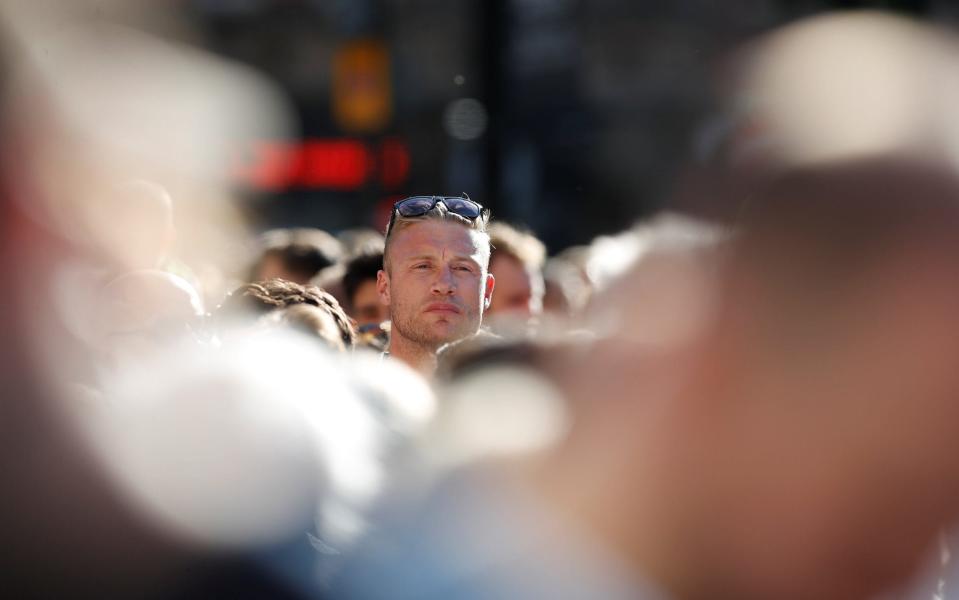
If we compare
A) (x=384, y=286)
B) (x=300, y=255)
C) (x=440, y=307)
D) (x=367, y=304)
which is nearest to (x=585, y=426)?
(x=440, y=307)

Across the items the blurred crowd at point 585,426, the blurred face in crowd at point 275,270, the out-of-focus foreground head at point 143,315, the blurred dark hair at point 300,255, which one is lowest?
the blurred crowd at point 585,426

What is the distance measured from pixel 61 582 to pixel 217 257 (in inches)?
253

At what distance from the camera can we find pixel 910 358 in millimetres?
1664

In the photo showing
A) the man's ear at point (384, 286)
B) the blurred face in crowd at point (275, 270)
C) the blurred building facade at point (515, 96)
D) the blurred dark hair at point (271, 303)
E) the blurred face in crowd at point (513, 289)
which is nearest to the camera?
the blurred dark hair at point (271, 303)

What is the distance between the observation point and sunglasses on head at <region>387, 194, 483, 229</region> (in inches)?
159

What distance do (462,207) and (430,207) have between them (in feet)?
0.43

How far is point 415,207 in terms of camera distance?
13.2ft

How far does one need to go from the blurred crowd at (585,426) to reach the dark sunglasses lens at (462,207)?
2.15 m

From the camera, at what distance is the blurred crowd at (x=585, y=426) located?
166 centimetres

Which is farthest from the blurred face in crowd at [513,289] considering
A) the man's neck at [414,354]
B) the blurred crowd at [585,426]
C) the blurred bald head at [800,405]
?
→ the blurred bald head at [800,405]

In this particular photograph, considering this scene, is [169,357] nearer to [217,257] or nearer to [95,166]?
[95,166]

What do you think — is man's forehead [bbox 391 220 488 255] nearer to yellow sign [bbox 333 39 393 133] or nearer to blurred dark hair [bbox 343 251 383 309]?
blurred dark hair [bbox 343 251 383 309]

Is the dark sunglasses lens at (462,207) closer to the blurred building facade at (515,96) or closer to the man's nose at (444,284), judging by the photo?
the man's nose at (444,284)

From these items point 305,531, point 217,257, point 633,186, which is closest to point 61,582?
point 305,531
